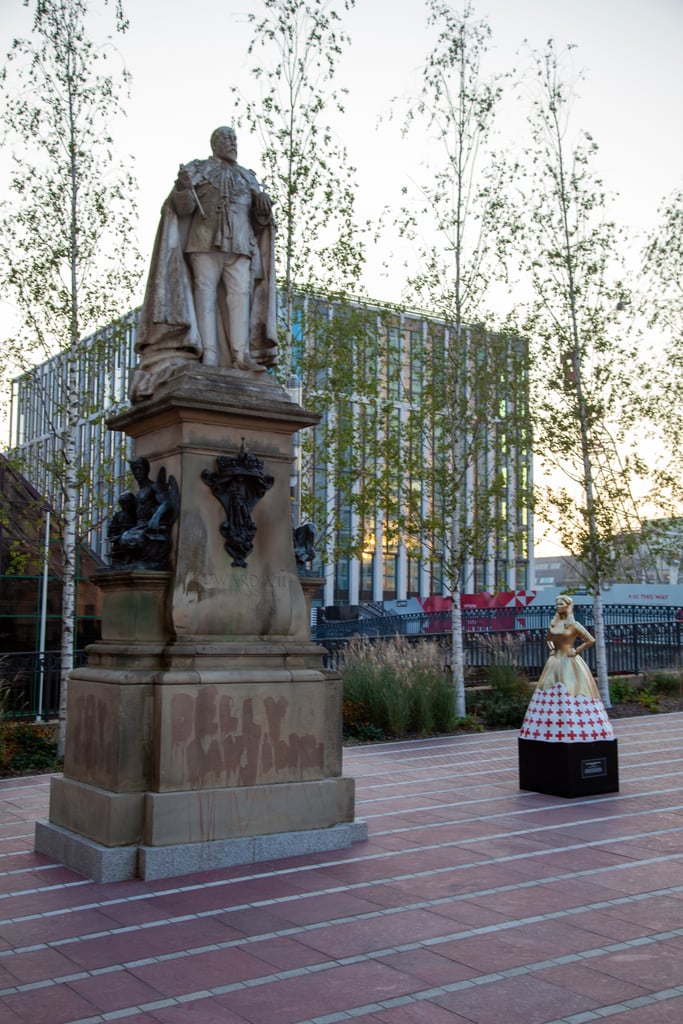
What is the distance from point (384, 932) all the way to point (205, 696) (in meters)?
2.25

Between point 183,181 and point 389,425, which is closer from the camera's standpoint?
point 183,181

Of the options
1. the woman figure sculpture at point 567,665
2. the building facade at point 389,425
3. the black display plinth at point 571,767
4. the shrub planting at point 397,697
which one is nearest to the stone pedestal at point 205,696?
the black display plinth at point 571,767

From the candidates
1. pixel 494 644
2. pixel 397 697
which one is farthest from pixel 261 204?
pixel 494 644

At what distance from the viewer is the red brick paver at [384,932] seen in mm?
4625

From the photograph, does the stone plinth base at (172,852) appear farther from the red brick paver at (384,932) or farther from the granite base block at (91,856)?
the red brick paver at (384,932)

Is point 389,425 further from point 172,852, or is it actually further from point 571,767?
point 172,852

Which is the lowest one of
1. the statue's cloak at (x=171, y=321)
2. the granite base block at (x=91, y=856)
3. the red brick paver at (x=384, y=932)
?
the red brick paver at (x=384, y=932)

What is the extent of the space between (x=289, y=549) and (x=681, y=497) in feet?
52.8

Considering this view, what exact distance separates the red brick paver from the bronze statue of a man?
12.9ft

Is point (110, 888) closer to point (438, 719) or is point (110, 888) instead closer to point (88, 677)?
point (88, 677)

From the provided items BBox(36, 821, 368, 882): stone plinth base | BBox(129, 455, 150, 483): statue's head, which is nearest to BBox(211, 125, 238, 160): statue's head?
BBox(129, 455, 150, 483): statue's head

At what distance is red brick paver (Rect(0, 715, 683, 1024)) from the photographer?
4.62 meters

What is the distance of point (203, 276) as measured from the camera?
8.38 m

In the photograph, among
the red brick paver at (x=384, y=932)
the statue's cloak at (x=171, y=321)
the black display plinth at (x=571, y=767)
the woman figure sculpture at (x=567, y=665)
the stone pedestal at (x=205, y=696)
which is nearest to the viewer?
the red brick paver at (x=384, y=932)
